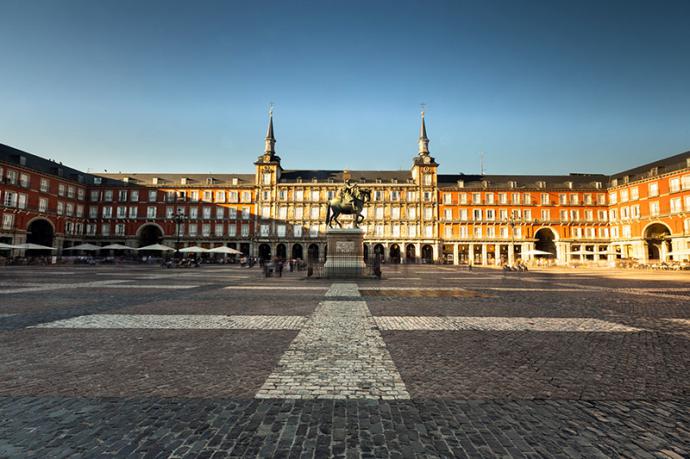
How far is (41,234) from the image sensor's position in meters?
51.0

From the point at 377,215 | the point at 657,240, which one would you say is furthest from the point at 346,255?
the point at 657,240

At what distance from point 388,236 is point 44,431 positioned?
186 ft

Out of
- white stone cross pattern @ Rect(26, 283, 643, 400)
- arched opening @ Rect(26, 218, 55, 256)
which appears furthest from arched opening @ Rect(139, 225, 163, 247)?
white stone cross pattern @ Rect(26, 283, 643, 400)

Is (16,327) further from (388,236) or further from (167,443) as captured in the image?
(388,236)

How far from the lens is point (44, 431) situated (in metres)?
2.84

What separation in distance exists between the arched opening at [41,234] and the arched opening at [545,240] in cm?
7861

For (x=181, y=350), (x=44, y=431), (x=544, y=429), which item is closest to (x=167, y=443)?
(x=44, y=431)

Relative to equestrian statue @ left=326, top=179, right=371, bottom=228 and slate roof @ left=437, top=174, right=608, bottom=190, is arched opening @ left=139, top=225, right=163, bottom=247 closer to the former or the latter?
equestrian statue @ left=326, top=179, right=371, bottom=228

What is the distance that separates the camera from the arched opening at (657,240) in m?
47.7

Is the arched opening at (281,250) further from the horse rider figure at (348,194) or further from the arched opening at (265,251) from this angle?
the horse rider figure at (348,194)

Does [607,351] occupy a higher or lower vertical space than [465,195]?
lower

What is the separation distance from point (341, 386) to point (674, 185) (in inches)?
2391

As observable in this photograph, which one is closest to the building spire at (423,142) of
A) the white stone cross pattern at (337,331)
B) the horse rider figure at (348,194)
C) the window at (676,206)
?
the window at (676,206)

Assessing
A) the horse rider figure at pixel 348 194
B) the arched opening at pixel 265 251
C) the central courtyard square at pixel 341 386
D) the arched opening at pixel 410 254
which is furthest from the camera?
the arched opening at pixel 265 251
